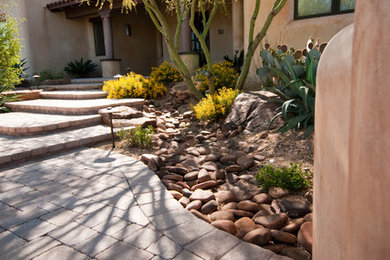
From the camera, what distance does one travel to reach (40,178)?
3.83 m

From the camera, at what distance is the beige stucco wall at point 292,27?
22.1ft

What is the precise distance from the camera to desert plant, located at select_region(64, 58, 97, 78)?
14.2m

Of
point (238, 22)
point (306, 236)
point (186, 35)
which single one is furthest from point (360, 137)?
point (186, 35)

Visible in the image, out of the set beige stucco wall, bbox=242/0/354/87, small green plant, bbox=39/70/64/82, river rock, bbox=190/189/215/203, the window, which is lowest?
river rock, bbox=190/189/215/203

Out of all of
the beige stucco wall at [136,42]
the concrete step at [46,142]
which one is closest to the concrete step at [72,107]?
the concrete step at [46,142]

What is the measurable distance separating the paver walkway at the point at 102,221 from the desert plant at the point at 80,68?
36.3ft

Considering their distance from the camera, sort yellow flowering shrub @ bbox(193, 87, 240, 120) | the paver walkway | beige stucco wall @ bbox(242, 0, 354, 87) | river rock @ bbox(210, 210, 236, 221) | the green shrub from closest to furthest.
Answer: the paver walkway → river rock @ bbox(210, 210, 236, 221) → yellow flowering shrub @ bbox(193, 87, 240, 120) → beige stucco wall @ bbox(242, 0, 354, 87) → the green shrub

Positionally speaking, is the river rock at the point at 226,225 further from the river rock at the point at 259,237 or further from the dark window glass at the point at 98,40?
the dark window glass at the point at 98,40

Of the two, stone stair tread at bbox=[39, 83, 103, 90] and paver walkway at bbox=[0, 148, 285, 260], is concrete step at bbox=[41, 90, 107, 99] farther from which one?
paver walkway at bbox=[0, 148, 285, 260]

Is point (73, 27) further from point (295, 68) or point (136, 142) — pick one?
point (295, 68)

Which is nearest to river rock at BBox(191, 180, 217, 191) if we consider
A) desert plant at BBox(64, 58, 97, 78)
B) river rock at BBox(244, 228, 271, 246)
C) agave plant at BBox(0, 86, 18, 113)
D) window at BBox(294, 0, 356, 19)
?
river rock at BBox(244, 228, 271, 246)

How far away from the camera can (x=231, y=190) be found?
10.9ft

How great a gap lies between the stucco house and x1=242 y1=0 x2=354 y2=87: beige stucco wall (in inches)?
2.8

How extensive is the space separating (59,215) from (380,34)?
2.80 metres
